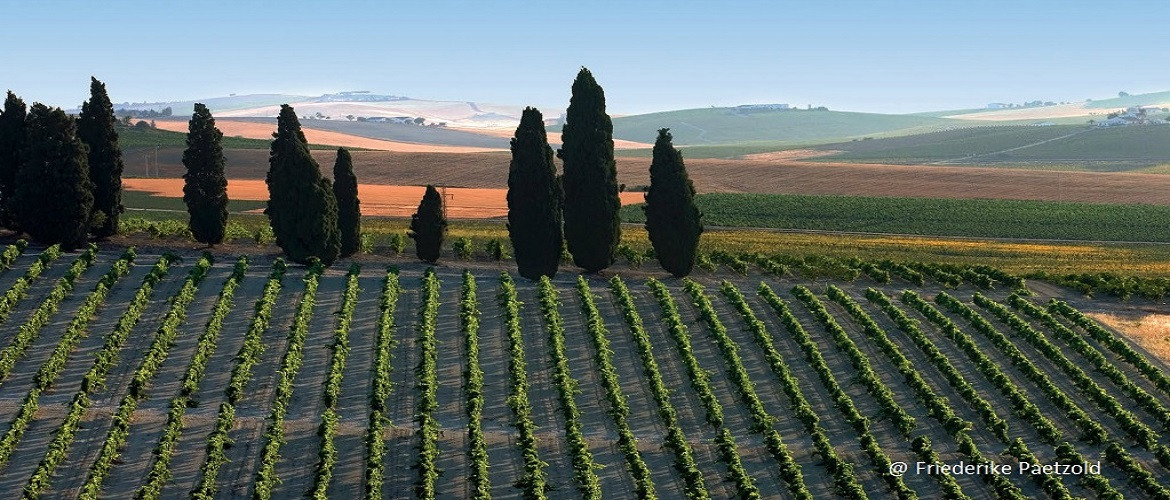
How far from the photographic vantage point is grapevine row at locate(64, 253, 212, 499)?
94.9 feet

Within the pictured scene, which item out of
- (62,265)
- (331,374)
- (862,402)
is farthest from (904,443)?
(62,265)

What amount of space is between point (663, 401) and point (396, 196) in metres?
55.0

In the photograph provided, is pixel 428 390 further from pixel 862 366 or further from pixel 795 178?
pixel 795 178

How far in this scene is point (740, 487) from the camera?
29.1m

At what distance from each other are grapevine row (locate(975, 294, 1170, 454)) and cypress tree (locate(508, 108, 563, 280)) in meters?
19.9

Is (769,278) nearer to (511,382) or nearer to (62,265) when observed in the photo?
(511,382)

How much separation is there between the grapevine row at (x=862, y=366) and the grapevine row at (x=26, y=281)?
3306cm

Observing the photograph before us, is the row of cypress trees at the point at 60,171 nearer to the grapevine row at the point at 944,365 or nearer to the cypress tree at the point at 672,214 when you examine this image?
the cypress tree at the point at 672,214

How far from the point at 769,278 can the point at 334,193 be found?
22313mm

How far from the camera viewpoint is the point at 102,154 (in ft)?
174

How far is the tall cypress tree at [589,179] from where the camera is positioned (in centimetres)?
5138

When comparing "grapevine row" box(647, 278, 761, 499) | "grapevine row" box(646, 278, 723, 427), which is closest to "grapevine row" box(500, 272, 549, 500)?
"grapevine row" box(647, 278, 761, 499)

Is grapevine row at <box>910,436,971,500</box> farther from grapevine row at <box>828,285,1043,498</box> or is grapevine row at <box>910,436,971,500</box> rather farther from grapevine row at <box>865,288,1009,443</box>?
grapevine row at <box>865,288,1009,443</box>

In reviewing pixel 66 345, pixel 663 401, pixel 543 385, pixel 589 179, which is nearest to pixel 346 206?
pixel 589 179
